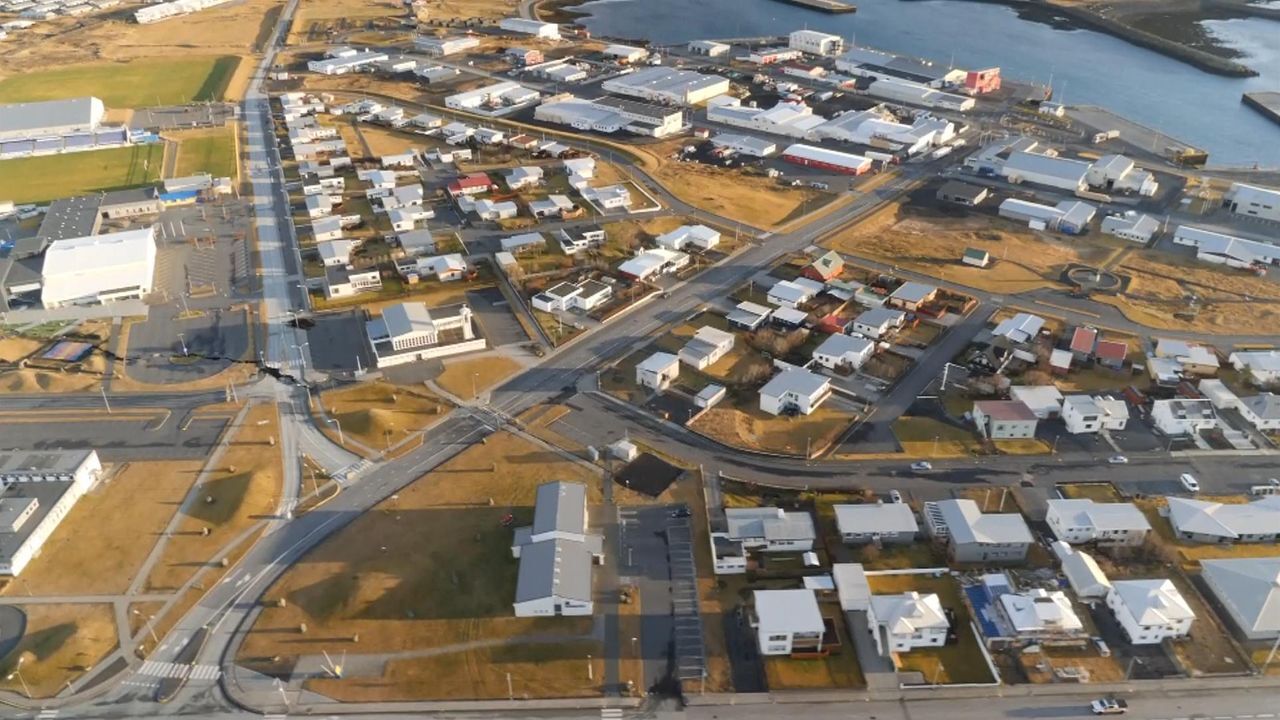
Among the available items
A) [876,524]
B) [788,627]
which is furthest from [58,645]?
[876,524]

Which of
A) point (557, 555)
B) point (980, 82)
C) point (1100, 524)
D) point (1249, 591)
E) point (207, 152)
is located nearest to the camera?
point (1249, 591)

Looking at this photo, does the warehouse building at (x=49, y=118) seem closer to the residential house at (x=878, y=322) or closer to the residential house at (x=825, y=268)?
the residential house at (x=825, y=268)

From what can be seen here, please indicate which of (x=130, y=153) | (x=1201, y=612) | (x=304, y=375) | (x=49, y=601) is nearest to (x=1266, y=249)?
(x=1201, y=612)

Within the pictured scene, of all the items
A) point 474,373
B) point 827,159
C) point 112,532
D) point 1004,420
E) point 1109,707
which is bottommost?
point 112,532

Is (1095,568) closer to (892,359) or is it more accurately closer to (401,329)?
(892,359)

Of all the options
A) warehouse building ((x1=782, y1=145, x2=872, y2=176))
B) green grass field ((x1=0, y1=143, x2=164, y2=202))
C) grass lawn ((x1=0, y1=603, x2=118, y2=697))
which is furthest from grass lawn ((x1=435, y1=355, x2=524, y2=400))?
green grass field ((x1=0, y1=143, x2=164, y2=202))

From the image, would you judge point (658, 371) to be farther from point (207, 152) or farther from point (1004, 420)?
point (207, 152)
